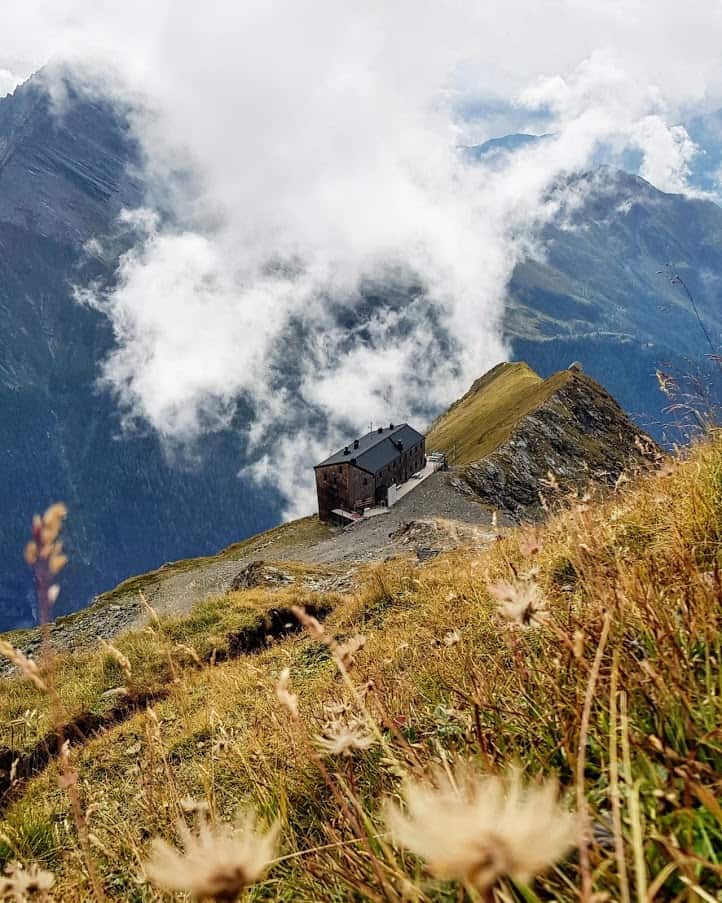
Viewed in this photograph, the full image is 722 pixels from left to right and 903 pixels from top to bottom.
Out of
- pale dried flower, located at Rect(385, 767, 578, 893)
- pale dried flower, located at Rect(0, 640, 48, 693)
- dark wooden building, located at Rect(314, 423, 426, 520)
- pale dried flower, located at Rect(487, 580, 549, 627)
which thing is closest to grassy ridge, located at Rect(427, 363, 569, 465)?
dark wooden building, located at Rect(314, 423, 426, 520)

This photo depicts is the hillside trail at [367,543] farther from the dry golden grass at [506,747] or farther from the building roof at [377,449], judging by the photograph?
the dry golden grass at [506,747]

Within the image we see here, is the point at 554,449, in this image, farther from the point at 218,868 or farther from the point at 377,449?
the point at 218,868

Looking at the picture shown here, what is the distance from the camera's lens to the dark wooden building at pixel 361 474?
7525cm

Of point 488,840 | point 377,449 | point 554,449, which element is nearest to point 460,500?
point 554,449

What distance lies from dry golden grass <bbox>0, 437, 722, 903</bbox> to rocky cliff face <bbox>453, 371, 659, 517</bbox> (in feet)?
181

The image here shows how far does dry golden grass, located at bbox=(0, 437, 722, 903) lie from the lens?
58.9 inches

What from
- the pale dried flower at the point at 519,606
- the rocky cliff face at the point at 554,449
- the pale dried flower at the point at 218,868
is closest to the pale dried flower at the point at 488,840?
the pale dried flower at the point at 218,868

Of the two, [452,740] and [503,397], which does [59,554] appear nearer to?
→ [452,740]

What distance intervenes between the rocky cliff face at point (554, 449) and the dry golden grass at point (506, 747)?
55.0 metres

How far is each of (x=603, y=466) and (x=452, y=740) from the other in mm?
74487

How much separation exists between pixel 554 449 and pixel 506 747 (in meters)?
73.8

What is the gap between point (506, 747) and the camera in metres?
2.53

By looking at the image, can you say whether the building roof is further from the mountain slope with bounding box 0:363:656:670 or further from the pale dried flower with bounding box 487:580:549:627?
the pale dried flower with bounding box 487:580:549:627

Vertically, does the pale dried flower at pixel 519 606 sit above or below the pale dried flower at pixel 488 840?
above
